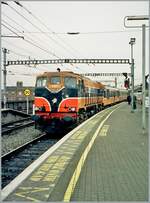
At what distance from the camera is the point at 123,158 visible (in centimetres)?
1031

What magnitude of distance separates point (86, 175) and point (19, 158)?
19.5 ft

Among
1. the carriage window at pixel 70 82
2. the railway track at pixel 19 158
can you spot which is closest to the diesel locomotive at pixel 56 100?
the carriage window at pixel 70 82

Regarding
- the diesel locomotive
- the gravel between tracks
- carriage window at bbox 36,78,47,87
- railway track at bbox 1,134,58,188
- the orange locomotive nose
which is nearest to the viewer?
railway track at bbox 1,134,58,188

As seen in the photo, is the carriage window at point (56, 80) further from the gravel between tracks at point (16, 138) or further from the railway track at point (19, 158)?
the railway track at point (19, 158)

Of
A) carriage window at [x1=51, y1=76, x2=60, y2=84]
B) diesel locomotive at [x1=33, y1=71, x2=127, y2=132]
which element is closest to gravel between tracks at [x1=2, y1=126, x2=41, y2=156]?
diesel locomotive at [x1=33, y1=71, x2=127, y2=132]

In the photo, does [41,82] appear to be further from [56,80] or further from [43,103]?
[43,103]

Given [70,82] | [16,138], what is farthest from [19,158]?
[70,82]

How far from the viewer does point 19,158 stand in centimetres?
1370

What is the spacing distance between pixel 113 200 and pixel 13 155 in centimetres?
813

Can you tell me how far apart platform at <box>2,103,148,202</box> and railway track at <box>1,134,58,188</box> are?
48.7 inches

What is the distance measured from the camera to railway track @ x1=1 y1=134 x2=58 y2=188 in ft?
36.3

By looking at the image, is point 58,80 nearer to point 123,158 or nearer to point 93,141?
point 93,141

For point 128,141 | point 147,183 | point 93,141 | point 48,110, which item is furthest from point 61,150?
point 48,110

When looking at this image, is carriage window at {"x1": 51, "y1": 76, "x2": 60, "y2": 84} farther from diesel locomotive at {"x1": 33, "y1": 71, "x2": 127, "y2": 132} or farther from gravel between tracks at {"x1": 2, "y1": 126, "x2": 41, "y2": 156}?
gravel between tracks at {"x1": 2, "y1": 126, "x2": 41, "y2": 156}
